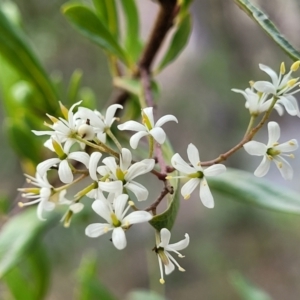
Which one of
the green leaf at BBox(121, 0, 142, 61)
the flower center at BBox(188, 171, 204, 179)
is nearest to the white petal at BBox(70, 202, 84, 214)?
the flower center at BBox(188, 171, 204, 179)

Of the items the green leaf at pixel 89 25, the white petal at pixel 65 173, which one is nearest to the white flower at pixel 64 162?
the white petal at pixel 65 173

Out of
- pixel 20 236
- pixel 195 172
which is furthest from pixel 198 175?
pixel 20 236

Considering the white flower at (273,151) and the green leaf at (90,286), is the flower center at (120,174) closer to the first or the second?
the white flower at (273,151)

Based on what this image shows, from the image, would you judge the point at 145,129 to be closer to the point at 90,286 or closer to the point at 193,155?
the point at 193,155

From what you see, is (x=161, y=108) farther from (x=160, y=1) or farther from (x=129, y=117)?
(x=160, y=1)

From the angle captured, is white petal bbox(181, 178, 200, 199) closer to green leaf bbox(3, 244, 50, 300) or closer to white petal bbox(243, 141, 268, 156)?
white petal bbox(243, 141, 268, 156)

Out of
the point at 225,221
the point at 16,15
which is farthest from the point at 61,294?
the point at 16,15
